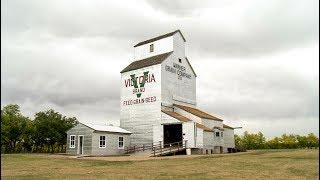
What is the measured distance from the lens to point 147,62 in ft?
170

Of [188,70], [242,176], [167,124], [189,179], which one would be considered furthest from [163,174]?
[188,70]

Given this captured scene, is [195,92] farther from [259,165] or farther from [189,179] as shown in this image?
[189,179]

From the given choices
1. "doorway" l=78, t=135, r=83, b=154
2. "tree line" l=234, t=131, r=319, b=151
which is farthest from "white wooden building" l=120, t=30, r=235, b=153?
"tree line" l=234, t=131, r=319, b=151

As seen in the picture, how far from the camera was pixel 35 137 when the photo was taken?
5912 cm

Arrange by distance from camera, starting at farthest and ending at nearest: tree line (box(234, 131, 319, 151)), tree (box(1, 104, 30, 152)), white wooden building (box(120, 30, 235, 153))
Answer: tree line (box(234, 131, 319, 151)) → tree (box(1, 104, 30, 152)) → white wooden building (box(120, 30, 235, 153))

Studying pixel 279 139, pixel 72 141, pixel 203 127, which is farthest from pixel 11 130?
pixel 279 139

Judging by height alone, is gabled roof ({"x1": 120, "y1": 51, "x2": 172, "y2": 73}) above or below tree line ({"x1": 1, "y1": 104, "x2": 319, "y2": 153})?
above

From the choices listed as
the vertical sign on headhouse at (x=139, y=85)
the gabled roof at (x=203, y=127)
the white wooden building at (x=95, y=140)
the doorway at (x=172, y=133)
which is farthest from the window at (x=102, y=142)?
the gabled roof at (x=203, y=127)

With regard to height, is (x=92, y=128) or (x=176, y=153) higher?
(x=92, y=128)

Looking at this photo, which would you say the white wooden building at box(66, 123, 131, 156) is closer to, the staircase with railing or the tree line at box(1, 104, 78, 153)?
the staircase with railing

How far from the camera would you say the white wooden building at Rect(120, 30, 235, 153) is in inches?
1804

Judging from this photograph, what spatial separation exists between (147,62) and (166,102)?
622cm

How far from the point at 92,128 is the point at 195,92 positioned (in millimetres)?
17157

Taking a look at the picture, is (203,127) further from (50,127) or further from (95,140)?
(50,127)
